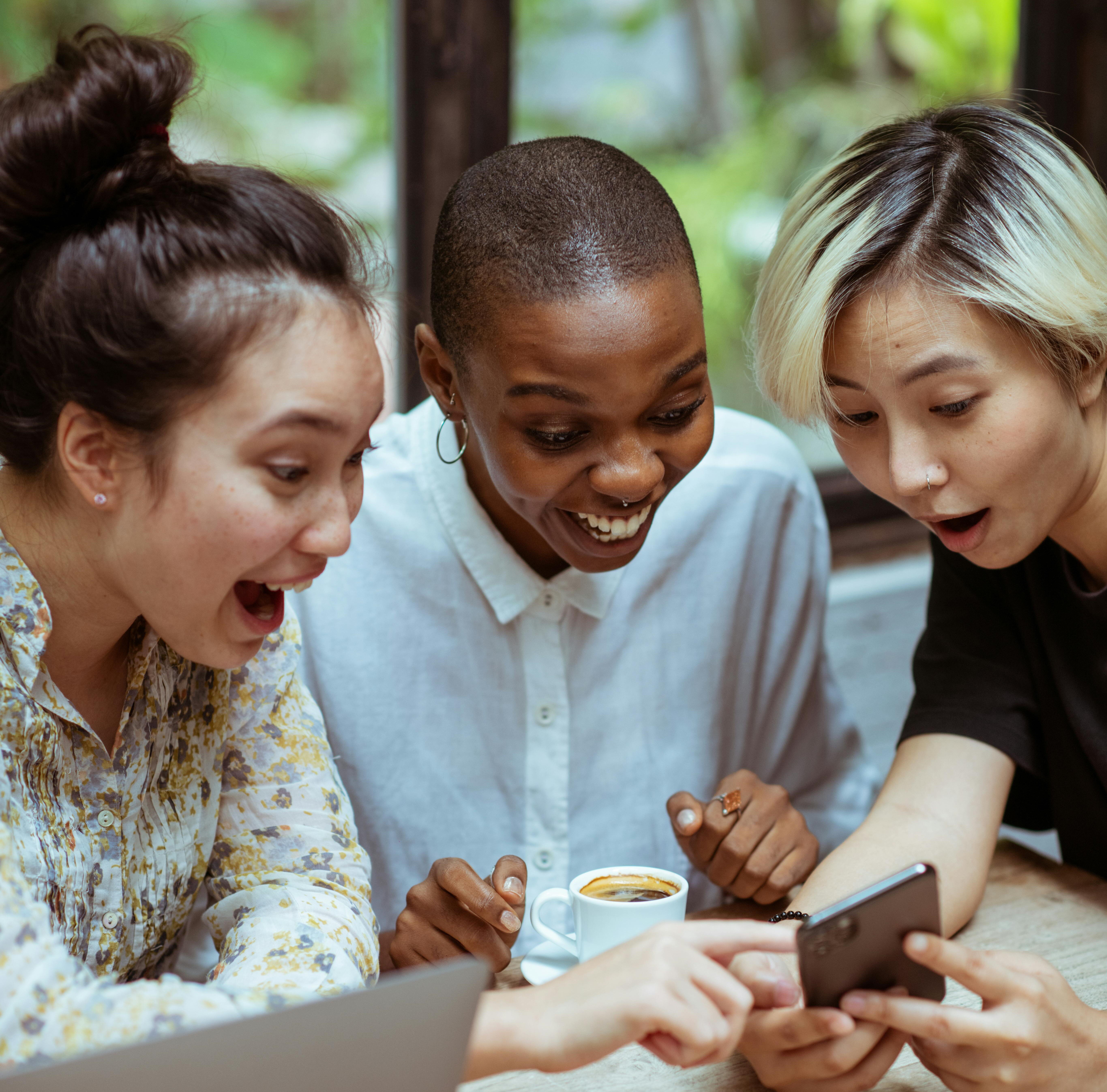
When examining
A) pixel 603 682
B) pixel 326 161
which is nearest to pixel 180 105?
pixel 603 682

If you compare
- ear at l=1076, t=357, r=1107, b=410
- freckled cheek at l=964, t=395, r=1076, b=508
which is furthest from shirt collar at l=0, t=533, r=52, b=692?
ear at l=1076, t=357, r=1107, b=410

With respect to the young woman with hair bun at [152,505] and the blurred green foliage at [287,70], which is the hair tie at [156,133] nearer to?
the young woman with hair bun at [152,505]

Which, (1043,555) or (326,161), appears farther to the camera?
(326,161)

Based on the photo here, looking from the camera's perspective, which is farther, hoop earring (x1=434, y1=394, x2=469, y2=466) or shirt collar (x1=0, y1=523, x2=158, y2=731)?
hoop earring (x1=434, y1=394, x2=469, y2=466)

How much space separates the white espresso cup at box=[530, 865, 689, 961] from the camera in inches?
38.4

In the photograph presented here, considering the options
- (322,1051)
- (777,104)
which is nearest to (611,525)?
(322,1051)

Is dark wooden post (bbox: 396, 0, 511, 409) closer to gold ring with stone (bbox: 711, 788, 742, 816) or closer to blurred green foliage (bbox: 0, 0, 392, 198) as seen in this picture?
blurred green foliage (bbox: 0, 0, 392, 198)

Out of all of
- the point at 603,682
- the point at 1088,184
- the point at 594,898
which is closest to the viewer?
the point at 594,898

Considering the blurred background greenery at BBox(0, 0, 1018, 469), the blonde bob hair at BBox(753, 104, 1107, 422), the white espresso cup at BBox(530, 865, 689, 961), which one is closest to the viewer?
the white espresso cup at BBox(530, 865, 689, 961)

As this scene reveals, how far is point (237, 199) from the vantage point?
0.91 meters

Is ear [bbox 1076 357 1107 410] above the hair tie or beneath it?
beneath

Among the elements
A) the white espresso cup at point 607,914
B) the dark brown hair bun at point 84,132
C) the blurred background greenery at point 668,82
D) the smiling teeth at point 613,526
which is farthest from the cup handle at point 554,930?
the blurred background greenery at point 668,82

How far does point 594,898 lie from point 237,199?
0.61 meters

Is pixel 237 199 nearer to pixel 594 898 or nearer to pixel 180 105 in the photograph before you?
→ pixel 180 105
